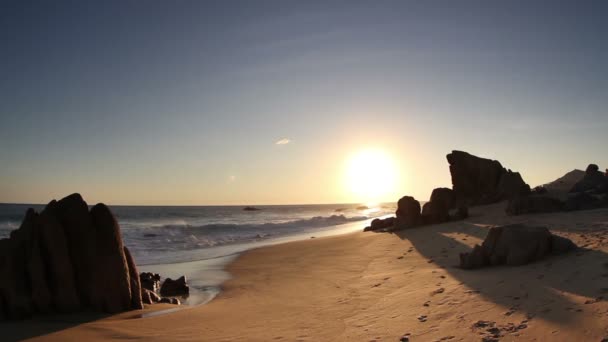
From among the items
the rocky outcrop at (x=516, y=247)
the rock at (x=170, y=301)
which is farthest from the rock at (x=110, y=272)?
the rocky outcrop at (x=516, y=247)

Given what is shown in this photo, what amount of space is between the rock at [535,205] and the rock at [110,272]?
1770 cm

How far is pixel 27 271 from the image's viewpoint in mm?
9172

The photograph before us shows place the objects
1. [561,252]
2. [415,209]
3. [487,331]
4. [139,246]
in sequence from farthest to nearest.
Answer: [139,246]
[415,209]
[561,252]
[487,331]

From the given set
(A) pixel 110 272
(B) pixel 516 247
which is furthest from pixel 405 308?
(A) pixel 110 272

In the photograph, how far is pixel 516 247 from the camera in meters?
8.61

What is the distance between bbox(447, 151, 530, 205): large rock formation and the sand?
18.8 metres

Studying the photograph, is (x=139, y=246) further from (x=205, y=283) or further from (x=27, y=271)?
(x=27, y=271)

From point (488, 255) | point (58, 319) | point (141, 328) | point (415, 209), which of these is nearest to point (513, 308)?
point (488, 255)

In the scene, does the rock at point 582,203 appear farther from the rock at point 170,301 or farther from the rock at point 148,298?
the rock at point 148,298

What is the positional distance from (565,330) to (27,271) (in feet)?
34.4

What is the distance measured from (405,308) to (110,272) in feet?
22.6

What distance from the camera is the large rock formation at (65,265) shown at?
8961 millimetres

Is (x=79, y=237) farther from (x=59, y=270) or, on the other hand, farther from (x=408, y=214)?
(x=408, y=214)

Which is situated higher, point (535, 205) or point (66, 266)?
point (535, 205)
